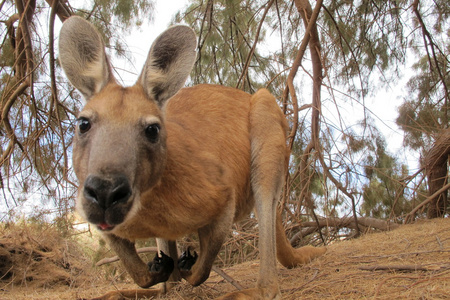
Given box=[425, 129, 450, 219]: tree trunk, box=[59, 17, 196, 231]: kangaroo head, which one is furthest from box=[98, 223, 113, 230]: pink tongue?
box=[425, 129, 450, 219]: tree trunk

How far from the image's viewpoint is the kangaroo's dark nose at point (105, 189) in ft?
7.38

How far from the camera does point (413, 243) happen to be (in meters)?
4.77

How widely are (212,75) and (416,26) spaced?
11.6 ft

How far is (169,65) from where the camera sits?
3182 millimetres

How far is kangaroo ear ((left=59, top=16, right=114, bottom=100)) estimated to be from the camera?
3053 mm

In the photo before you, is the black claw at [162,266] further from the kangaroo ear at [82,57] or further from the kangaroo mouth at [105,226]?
the kangaroo ear at [82,57]

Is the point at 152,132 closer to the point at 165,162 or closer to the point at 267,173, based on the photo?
the point at 165,162

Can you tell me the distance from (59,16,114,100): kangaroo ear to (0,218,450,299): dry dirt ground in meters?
1.82

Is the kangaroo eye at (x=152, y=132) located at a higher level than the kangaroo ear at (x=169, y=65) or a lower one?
lower

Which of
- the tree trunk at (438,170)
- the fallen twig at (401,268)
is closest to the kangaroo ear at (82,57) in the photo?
the fallen twig at (401,268)

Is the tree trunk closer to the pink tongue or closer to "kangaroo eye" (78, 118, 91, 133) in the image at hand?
"kangaroo eye" (78, 118, 91, 133)

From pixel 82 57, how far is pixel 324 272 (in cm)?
272

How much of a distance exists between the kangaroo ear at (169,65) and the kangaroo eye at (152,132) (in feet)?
1.19

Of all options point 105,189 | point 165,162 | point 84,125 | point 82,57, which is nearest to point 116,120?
point 84,125
